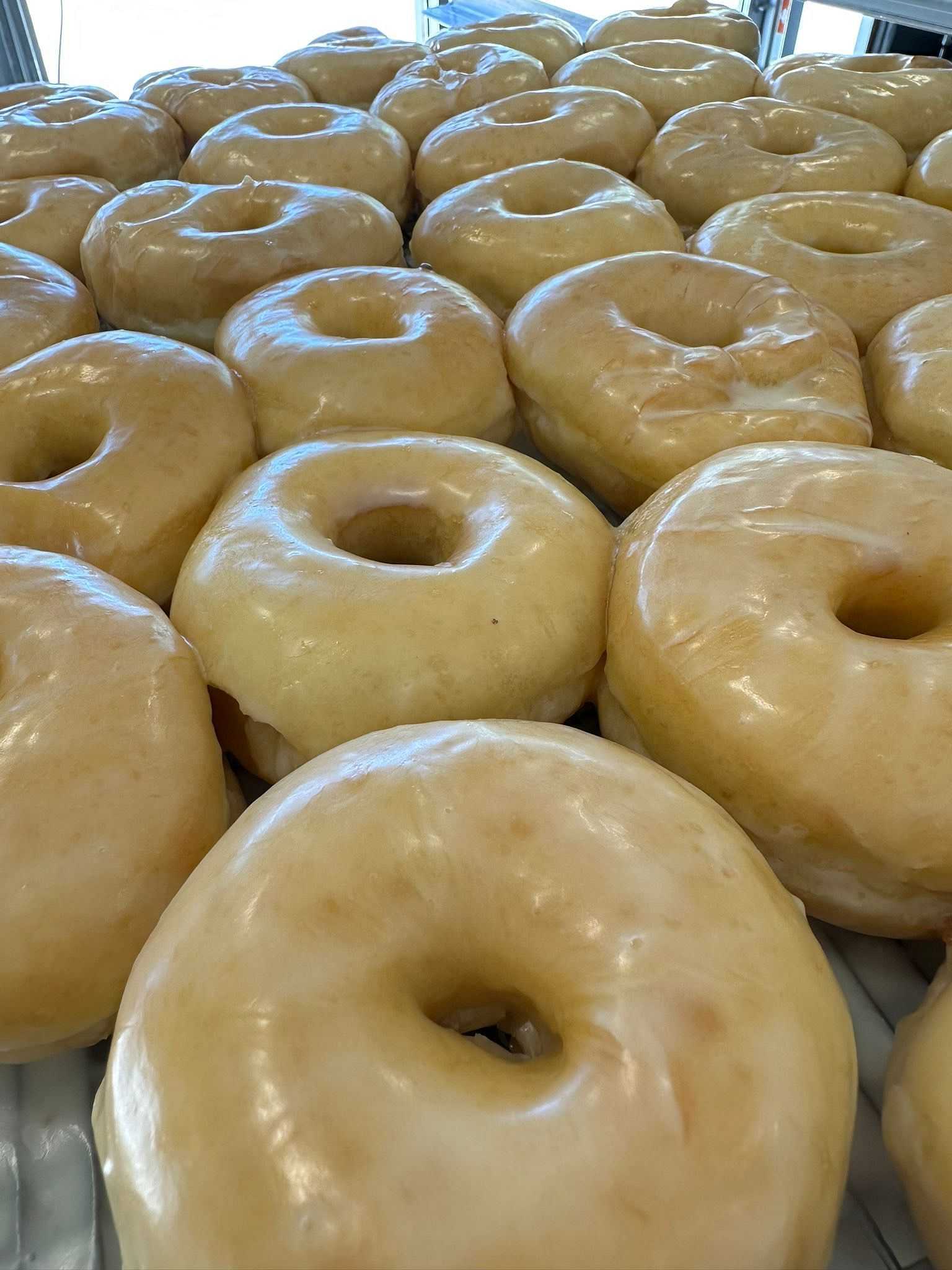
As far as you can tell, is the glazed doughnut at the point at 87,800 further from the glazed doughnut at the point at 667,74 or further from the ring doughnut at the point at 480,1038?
the glazed doughnut at the point at 667,74

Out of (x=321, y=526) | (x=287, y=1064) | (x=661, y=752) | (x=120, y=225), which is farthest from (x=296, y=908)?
(x=120, y=225)

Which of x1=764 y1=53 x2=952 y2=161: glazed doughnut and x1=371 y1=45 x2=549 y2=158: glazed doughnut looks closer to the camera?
x1=764 y1=53 x2=952 y2=161: glazed doughnut

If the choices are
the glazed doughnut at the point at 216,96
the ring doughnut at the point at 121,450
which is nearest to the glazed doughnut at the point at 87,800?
the ring doughnut at the point at 121,450

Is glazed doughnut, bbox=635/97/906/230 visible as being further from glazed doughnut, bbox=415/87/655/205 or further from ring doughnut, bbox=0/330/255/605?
ring doughnut, bbox=0/330/255/605

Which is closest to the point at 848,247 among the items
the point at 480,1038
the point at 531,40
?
the point at 480,1038

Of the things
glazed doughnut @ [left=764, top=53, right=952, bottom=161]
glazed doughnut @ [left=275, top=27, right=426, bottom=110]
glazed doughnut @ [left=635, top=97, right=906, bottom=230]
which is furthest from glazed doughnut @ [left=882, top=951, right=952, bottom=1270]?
glazed doughnut @ [left=275, top=27, right=426, bottom=110]
